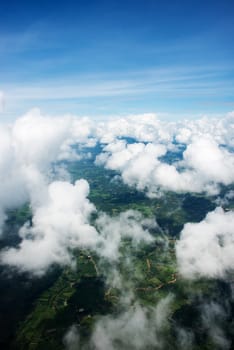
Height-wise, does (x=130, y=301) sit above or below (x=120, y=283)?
below

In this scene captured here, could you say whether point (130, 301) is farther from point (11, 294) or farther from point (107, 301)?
point (11, 294)

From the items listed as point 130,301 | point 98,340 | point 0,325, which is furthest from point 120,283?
point 0,325

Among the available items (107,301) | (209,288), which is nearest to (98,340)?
(107,301)

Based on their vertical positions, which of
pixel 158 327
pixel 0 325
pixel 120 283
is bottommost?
pixel 158 327

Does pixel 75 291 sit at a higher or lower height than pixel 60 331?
higher

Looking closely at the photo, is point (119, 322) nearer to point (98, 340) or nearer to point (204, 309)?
point (98, 340)

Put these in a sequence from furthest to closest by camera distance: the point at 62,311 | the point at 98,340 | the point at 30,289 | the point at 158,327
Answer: the point at 30,289 < the point at 62,311 < the point at 158,327 < the point at 98,340

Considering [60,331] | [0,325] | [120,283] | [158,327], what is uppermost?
[120,283]

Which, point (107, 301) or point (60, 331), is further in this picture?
point (107, 301)

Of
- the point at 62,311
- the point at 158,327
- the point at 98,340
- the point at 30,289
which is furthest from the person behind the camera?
the point at 30,289
